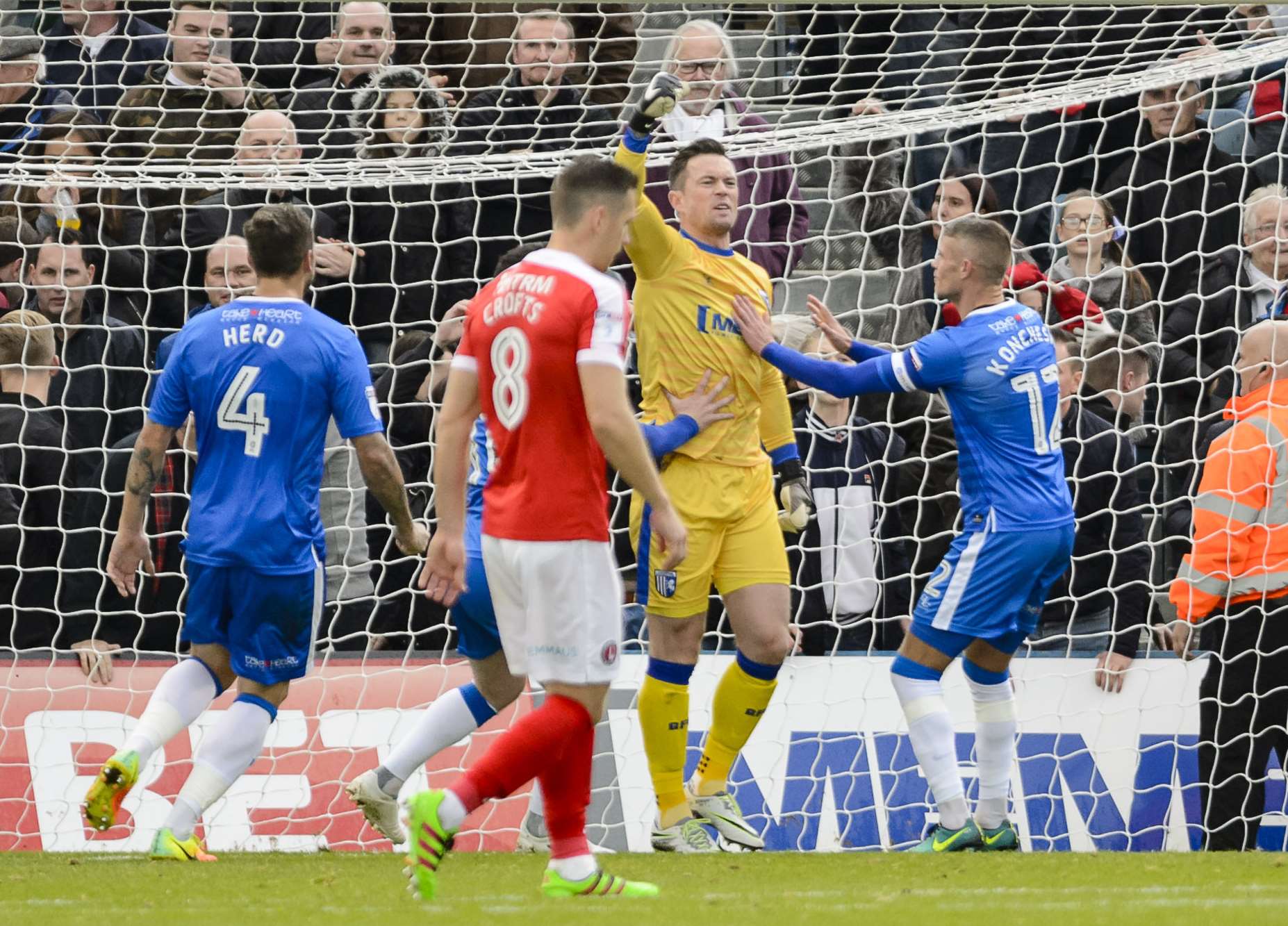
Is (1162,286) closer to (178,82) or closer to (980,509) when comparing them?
(980,509)

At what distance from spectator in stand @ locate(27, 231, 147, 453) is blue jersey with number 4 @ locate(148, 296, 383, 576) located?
2211 millimetres

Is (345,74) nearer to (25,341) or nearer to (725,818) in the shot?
(25,341)

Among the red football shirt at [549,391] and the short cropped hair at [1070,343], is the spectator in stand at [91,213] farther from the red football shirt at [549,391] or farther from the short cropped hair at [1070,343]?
the short cropped hair at [1070,343]

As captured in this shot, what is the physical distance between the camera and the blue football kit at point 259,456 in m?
5.82

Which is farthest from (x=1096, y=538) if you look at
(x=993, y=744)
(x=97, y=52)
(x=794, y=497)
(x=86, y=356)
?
(x=97, y=52)

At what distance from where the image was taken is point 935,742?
6.32 meters

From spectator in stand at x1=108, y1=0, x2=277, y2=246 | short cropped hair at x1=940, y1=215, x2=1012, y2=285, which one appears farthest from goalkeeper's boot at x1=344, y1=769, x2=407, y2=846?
spectator in stand at x1=108, y1=0, x2=277, y2=246

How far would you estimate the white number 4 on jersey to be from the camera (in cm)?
585

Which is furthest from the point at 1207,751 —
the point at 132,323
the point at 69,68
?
the point at 69,68

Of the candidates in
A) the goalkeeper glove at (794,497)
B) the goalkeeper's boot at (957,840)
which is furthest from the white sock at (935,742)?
the goalkeeper glove at (794,497)

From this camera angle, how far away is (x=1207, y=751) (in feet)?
23.1

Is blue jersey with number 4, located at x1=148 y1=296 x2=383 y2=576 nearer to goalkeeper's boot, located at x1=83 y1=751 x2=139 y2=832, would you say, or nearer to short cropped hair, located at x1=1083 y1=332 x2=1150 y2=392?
goalkeeper's boot, located at x1=83 y1=751 x2=139 y2=832

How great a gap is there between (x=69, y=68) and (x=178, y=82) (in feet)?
3.35

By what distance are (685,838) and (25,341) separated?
3854 millimetres
